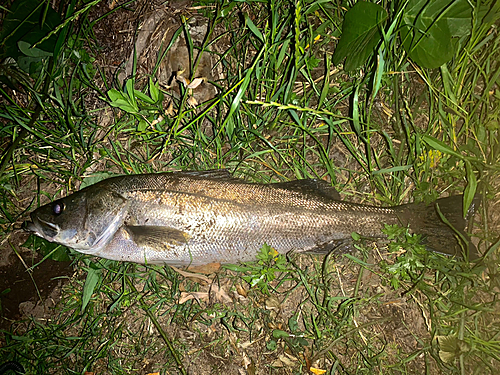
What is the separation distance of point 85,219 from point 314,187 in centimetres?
234

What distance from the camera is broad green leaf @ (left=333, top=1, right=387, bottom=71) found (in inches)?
112

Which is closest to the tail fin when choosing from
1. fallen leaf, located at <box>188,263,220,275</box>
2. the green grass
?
the green grass

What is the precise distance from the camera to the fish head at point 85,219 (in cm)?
294

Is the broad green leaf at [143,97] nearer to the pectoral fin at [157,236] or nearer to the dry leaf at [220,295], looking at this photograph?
the pectoral fin at [157,236]

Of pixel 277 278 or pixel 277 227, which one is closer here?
pixel 277 227

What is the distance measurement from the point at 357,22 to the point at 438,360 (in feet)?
11.8

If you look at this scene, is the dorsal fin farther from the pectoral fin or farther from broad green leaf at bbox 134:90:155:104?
broad green leaf at bbox 134:90:155:104

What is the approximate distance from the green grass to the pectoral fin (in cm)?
60

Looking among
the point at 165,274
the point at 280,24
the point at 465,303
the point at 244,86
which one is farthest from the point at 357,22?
the point at 165,274

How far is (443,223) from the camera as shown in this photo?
119 inches

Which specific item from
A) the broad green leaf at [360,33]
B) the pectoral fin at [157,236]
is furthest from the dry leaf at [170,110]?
the broad green leaf at [360,33]

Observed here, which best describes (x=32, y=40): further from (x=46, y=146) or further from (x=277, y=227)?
(x=277, y=227)

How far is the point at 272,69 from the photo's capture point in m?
3.24

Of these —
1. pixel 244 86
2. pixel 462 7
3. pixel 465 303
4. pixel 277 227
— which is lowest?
pixel 465 303
